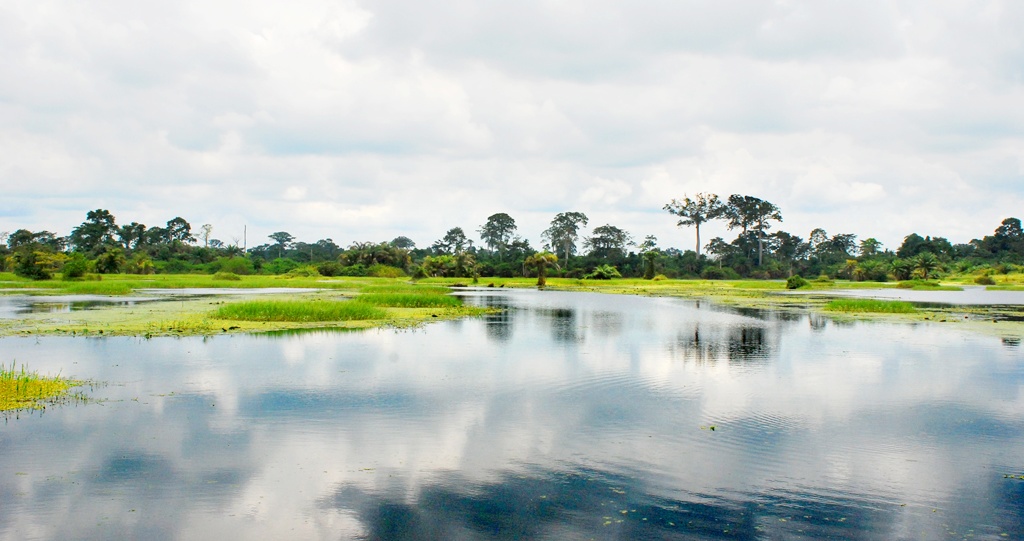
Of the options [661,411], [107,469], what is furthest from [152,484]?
[661,411]

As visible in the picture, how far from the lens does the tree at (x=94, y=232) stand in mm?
110500

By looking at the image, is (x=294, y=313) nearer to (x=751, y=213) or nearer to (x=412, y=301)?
(x=412, y=301)

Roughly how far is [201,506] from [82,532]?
1.19m

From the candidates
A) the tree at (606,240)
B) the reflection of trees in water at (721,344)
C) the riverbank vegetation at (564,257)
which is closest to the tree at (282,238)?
the riverbank vegetation at (564,257)

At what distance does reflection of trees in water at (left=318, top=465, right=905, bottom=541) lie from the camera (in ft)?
23.7

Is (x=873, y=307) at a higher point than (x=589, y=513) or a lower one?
higher

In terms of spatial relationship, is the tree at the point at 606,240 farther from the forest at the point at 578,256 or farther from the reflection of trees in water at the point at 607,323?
the reflection of trees in water at the point at 607,323

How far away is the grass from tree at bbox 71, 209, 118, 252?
10943 centimetres

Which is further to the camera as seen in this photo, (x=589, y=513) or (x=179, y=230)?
(x=179, y=230)

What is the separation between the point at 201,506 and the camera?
310 inches

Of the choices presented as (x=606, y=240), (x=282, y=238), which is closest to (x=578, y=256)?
(x=606, y=240)

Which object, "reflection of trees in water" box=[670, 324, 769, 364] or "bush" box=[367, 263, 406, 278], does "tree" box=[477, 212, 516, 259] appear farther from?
"reflection of trees in water" box=[670, 324, 769, 364]

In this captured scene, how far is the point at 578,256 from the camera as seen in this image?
12656 cm

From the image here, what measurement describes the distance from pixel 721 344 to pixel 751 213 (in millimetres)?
112600
